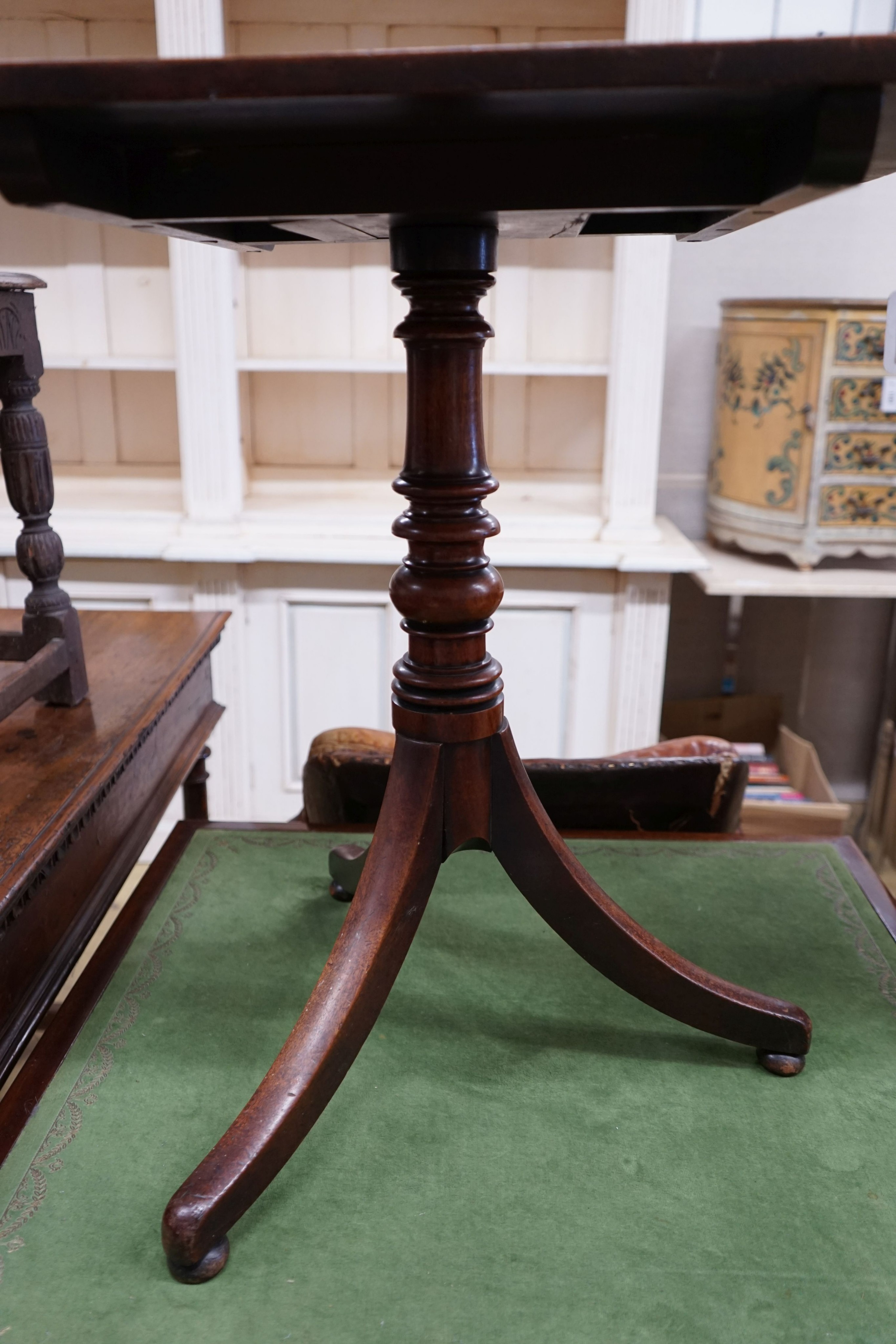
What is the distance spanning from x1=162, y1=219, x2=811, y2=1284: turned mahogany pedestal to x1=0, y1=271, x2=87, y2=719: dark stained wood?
46cm

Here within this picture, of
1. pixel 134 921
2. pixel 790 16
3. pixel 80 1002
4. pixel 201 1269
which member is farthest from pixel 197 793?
pixel 790 16

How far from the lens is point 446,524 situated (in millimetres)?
869

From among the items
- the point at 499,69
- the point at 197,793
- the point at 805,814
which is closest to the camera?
the point at 499,69

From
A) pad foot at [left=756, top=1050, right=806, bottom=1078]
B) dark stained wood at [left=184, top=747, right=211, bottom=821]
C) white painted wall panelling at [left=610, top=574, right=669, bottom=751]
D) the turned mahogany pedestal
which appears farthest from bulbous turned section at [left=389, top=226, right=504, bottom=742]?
white painted wall panelling at [left=610, top=574, right=669, bottom=751]

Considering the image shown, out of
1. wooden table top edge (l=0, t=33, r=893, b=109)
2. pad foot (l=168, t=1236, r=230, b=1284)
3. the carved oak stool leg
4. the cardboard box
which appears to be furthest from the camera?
the cardboard box

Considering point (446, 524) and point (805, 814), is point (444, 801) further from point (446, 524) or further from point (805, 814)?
point (805, 814)

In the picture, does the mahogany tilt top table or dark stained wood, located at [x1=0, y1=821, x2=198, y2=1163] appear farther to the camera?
dark stained wood, located at [x1=0, y1=821, x2=198, y2=1163]

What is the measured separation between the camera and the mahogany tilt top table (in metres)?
0.55

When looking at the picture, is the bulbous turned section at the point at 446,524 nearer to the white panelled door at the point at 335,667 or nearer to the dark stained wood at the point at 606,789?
the dark stained wood at the point at 606,789

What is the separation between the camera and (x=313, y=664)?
96.3 inches

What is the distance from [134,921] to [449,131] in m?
0.82

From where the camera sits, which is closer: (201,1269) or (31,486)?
(201,1269)

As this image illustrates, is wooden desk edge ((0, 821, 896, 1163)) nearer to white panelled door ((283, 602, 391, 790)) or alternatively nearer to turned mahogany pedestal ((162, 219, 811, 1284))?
turned mahogany pedestal ((162, 219, 811, 1284))

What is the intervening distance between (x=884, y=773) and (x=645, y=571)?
99cm
